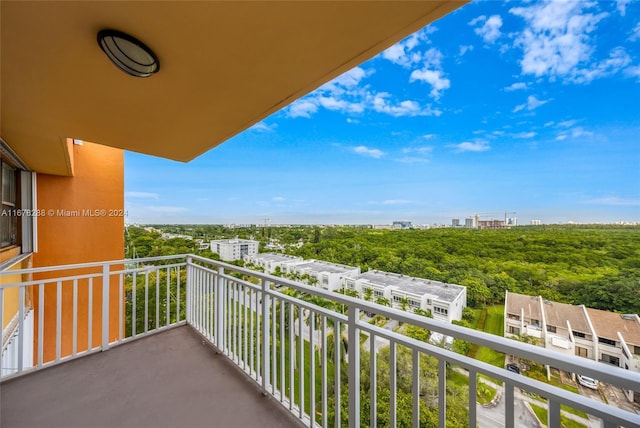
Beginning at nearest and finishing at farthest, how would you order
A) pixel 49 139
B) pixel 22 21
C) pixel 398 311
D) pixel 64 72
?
pixel 22 21, pixel 398 311, pixel 64 72, pixel 49 139

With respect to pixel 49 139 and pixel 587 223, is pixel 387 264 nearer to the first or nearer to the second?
pixel 587 223

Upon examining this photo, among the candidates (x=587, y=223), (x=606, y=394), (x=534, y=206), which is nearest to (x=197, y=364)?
(x=606, y=394)

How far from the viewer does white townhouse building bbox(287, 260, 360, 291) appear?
133 inches

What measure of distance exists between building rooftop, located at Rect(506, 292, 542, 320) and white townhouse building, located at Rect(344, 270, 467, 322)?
419 mm

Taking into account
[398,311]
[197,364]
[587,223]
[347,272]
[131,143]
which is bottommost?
[197,364]

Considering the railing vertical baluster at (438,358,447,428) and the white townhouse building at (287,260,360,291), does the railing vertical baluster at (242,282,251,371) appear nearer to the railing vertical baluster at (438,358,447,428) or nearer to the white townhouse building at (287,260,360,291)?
the white townhouse building at (287,260,360,291)

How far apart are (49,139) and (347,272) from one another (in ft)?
12.3

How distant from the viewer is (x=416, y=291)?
302cm

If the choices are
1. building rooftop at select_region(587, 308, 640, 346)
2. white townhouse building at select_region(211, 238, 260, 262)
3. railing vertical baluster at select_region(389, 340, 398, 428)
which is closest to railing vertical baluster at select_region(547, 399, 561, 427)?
railing vertical baluster at select_region(389, 340, 398, 428)

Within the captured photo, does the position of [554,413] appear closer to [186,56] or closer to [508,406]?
[508,406]

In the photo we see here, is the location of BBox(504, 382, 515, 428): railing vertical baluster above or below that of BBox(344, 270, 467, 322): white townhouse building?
above

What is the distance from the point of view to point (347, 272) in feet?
12.5

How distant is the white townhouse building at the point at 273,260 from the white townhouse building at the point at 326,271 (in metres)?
0.10

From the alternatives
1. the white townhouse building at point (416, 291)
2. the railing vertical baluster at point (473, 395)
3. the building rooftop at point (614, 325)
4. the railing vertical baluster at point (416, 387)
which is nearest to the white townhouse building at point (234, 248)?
the white townhouse building at point (416, 291)
